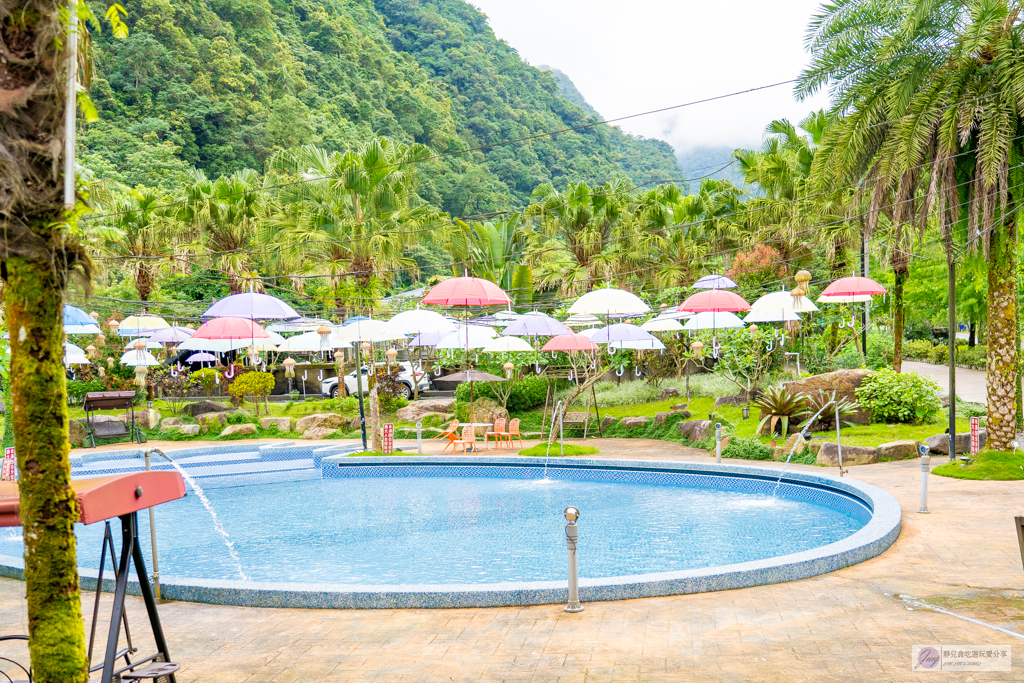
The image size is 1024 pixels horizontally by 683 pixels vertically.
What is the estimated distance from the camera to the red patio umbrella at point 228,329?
53.2ft

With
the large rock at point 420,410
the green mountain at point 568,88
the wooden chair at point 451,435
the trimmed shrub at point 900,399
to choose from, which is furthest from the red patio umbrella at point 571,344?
the green mountain at point 568,88

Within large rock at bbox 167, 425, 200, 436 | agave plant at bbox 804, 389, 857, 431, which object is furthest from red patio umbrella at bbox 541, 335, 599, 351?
large rock at bbox 167, 425, 200, 436

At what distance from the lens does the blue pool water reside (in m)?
9.35

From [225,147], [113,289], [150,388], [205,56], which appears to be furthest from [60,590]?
[205,56]

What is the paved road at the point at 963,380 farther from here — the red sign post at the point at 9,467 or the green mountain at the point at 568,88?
the green mountain at the point at 568,88

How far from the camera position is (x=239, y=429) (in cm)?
2228

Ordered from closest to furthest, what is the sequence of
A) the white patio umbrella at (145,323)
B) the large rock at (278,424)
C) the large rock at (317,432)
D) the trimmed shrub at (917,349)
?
the large rock at (317,432), the large rock at (278,424), the white patio umbrella at (145,323), the trimmed shrub at (917,349)

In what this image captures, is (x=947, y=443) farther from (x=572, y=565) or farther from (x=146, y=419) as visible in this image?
(x=146, y=419)

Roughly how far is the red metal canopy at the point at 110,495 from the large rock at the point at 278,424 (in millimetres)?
19363

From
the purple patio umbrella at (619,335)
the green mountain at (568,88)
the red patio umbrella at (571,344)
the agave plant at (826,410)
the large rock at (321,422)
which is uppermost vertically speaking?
the green mountain at (568,88)

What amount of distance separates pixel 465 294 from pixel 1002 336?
910 cm

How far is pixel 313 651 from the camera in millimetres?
5605

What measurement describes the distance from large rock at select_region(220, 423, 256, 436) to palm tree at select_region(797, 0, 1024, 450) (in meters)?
16.6

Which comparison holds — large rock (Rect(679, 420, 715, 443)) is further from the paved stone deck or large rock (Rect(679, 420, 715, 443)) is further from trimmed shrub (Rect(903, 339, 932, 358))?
trimmed shrub (Rect(903, 339, 932, 358))
